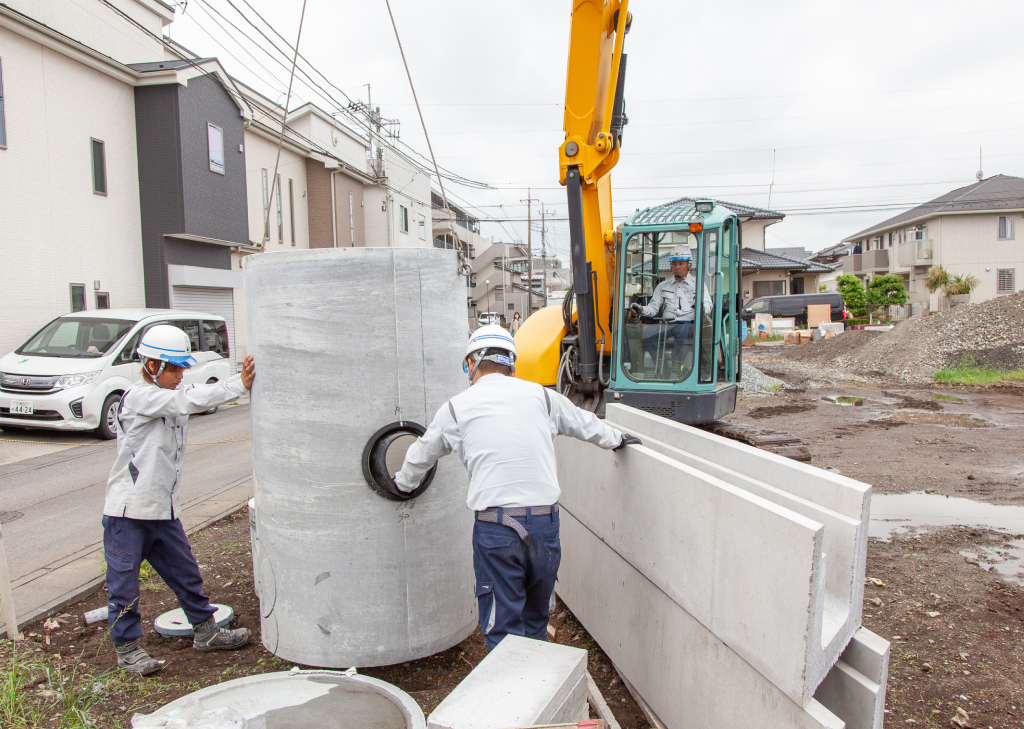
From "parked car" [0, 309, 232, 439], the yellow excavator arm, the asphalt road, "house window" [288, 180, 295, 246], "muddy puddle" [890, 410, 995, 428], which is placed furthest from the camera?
"house window" [288, 180, 295, 246]

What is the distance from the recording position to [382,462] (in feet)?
11.8

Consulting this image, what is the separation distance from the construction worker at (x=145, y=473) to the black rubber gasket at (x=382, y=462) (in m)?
0.80

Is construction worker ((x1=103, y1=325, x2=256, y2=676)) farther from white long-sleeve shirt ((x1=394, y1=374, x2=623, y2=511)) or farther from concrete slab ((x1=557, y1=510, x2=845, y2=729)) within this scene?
concrete slab ((x1=557, y1=510, x2=845, y2=729))

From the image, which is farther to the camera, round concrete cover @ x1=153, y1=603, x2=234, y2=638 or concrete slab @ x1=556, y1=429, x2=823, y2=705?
round concrete cover @ x1=153, y1=603, x2=234, y2=638

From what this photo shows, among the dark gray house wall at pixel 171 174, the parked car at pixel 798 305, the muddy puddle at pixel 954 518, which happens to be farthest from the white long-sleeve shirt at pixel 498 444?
the parked car at pixel 798 305

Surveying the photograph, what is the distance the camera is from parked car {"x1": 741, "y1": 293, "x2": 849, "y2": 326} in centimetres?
3772

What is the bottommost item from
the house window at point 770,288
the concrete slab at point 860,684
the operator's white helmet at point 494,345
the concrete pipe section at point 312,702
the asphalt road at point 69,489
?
the asphalt road at point 69,489

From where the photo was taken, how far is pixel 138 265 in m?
18.0

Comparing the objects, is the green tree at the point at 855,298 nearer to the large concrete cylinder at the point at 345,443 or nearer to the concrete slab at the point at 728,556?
the concrete slab at the point at 728,556

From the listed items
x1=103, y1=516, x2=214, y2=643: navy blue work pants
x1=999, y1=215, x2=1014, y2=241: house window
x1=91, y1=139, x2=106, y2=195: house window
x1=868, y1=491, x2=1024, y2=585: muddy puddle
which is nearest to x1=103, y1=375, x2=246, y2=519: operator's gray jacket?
x1=103, y1=516, x2=214, y2=643: navy blue work pants

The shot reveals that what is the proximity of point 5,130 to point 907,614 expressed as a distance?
1729 centimetres

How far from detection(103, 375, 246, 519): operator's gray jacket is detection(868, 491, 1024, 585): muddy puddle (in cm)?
560

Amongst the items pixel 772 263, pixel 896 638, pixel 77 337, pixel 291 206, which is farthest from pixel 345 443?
pixel 772 263

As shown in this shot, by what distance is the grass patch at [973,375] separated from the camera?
1786 cm
